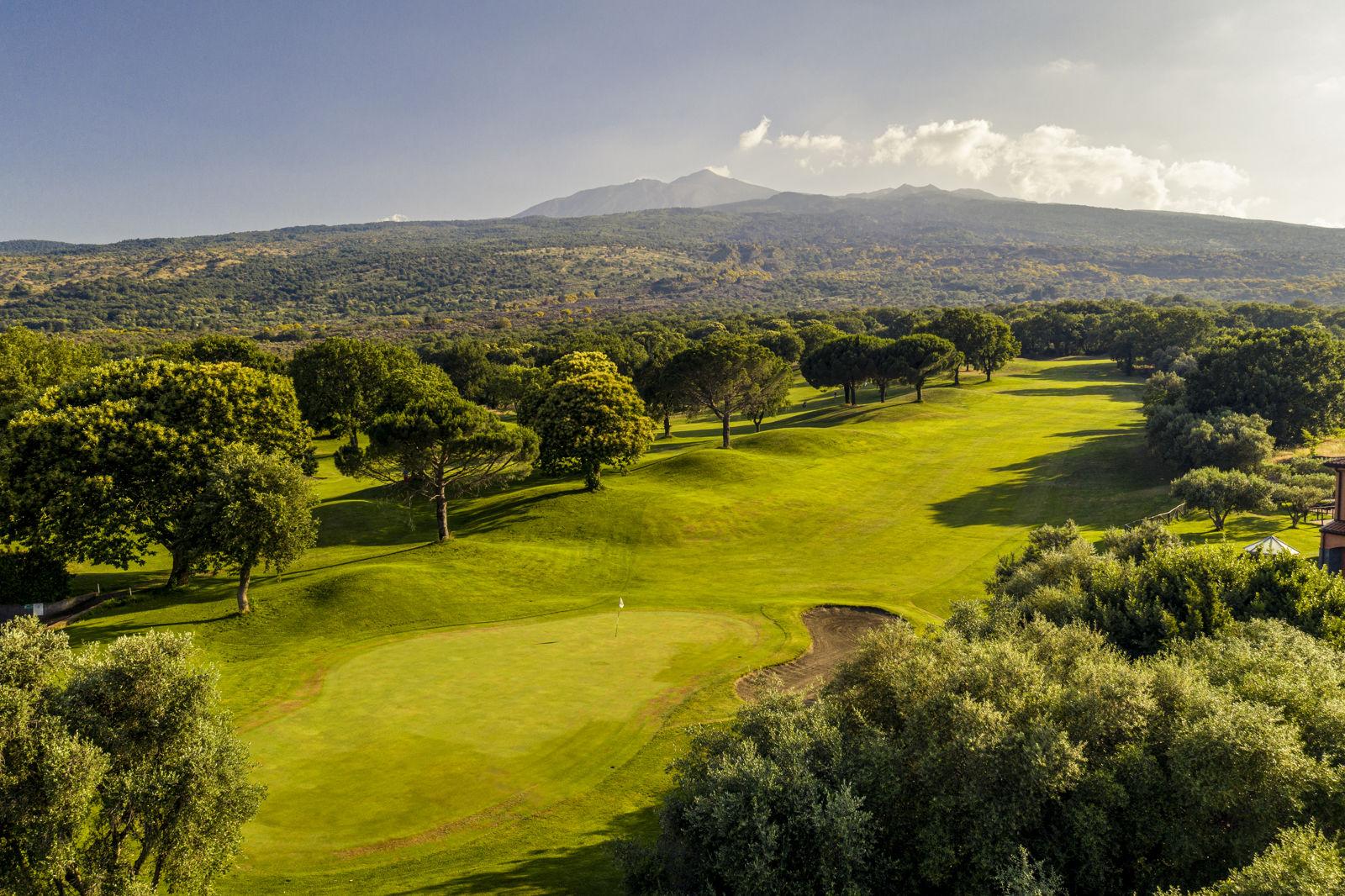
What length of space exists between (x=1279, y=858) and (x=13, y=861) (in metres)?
27.3

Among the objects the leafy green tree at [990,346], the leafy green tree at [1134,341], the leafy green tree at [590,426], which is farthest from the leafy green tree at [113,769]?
the leafy green tree at [1134,341]

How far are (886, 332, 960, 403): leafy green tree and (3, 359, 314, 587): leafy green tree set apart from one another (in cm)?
9530

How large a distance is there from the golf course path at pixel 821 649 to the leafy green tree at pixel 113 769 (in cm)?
2046

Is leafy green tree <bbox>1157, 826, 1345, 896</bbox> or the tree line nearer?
leafy green tree <bbox>1157, 826, 1345, 896</bbox>

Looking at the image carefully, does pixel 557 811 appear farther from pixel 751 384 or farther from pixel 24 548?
pixel 751 384

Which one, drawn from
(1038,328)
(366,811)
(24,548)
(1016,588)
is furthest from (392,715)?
(1038,328)

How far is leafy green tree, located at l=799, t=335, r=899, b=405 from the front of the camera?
120 meters

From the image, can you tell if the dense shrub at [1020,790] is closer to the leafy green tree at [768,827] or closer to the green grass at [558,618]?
the leafy green tree at [768,827]

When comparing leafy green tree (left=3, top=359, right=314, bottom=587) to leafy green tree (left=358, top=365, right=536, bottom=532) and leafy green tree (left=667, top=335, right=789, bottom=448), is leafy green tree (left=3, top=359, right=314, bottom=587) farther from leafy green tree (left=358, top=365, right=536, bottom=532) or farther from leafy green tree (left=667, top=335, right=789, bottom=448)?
leafy green tree (left=667, top=335, right=789, bottom=448)

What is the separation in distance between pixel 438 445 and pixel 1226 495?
6390cm

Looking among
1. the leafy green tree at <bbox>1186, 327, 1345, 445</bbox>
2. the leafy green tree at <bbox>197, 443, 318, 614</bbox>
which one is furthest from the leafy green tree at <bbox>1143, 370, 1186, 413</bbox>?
the leafy green tree at <bbox>197, 443, 318, 614</bbox>

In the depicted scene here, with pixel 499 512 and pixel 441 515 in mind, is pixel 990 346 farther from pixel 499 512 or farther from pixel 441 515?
pixel 441 515

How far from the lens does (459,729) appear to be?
99.9 ft

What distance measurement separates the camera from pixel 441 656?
1523 inches
